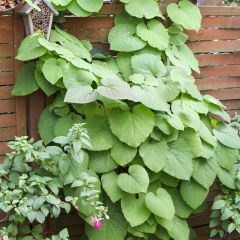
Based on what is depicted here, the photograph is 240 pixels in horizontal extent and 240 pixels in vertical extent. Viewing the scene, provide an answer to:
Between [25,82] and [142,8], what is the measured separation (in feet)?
2.63

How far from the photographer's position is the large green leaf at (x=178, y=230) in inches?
104

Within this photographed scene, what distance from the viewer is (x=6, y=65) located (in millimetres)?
2557

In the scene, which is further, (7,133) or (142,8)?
(142,8)

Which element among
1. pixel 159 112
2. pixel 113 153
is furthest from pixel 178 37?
pixel 113 153

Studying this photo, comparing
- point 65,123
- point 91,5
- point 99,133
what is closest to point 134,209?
point 99,133

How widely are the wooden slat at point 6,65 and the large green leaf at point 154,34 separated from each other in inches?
28.7

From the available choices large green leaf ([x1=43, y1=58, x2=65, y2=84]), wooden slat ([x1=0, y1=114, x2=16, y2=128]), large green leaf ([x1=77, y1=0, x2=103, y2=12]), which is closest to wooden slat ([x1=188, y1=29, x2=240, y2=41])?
large green leaf ([x1=77, y1=0, x2=103, y2=12])

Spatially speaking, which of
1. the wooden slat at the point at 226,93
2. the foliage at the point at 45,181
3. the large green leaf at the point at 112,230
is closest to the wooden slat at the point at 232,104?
the wooden slat at the point at 226,93

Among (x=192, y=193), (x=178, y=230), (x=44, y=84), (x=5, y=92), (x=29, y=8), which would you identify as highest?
(x=29, y=8)

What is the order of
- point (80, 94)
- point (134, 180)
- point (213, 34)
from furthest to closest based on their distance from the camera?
point (213, 34), point (134, 180), point (80, 94)

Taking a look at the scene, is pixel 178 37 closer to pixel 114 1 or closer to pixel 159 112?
pixel 114 1

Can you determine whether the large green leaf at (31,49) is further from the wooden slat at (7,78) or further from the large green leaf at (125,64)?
the large green leaf at (125,64)

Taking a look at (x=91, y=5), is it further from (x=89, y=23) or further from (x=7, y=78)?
(x=7, y=78)

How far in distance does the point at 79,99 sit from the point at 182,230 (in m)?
0.93
